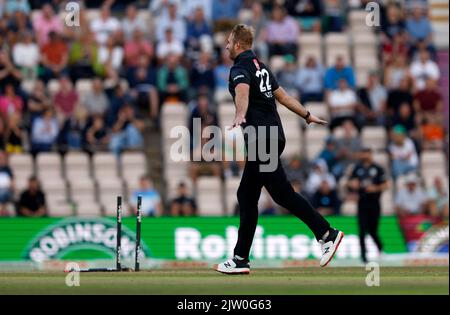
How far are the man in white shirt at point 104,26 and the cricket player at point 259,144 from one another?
1210cm

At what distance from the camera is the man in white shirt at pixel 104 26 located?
24469mm

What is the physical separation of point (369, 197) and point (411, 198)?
116 inches

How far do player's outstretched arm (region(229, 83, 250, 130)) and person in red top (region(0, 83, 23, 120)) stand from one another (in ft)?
36.7

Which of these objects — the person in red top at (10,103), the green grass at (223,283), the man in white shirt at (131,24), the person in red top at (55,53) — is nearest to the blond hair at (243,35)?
the green grass at (223,283)

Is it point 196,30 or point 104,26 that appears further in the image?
point 104,26

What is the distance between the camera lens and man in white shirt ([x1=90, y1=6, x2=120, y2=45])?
2447 centimetres

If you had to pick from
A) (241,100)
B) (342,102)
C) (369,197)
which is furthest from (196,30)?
(241,100)

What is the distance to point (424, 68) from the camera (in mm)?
24906

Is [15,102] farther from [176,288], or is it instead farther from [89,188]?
[176,288]

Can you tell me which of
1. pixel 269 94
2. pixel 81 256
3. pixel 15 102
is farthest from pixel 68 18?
pixel 269 94

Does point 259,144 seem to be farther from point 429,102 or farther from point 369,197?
point 429,102

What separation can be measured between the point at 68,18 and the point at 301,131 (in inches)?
204

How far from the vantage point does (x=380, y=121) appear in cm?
2381

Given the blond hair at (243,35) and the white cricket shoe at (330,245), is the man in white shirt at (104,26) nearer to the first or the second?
the blond hair at (243,35)
